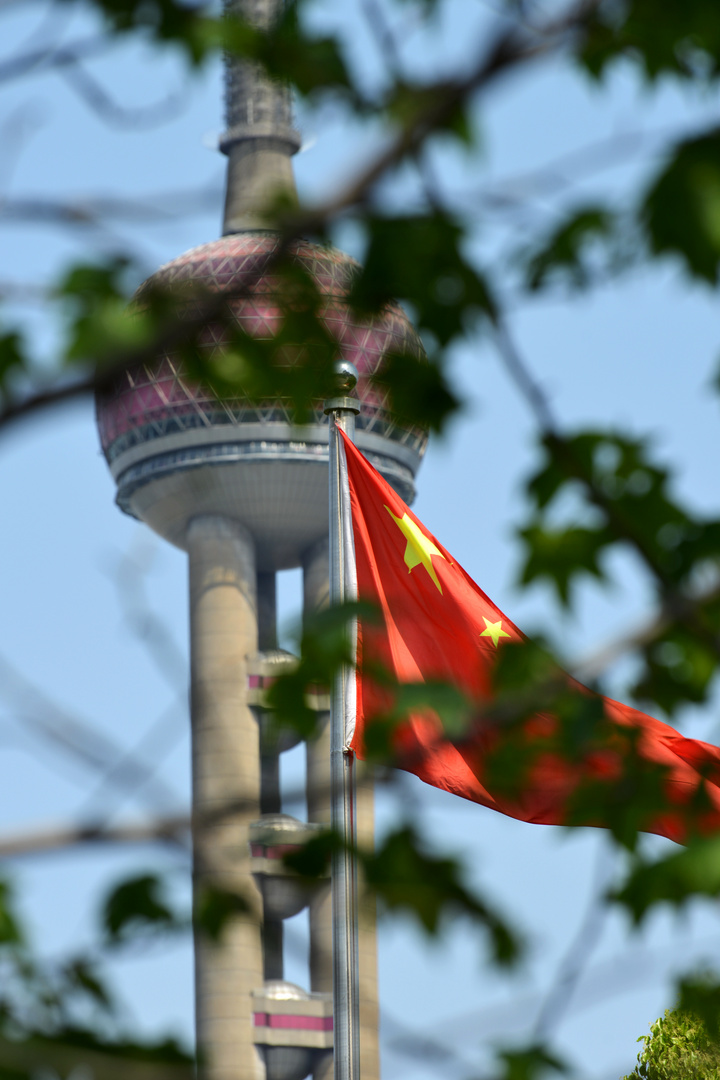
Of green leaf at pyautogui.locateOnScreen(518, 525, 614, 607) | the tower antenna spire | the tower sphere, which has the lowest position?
green leaf at pyautogui.locateOnScreen(518, 525, 614, 607)

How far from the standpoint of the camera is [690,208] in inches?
172

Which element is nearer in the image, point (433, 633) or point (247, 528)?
point (433, 633)

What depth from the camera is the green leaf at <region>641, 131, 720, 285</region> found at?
436cm

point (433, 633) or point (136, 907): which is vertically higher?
point (433, 633)

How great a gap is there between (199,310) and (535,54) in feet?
3.79

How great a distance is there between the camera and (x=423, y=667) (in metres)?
14.1

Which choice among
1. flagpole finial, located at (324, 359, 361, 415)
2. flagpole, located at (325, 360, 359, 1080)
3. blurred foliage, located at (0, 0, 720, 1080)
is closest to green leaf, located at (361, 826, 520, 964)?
blurred foliage, located at (0, 0, 720, 1080)

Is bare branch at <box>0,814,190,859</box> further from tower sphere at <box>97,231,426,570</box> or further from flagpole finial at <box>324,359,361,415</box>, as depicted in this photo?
tower sphere at <box>97,231,426,570</box>

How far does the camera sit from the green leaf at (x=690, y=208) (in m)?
4.36

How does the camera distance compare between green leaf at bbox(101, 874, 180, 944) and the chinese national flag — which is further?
the chinese national flag

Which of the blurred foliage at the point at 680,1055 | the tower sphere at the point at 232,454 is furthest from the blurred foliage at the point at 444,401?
the tower sphere at the point at 232,454

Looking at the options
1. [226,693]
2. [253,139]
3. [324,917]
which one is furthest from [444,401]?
[253,139]

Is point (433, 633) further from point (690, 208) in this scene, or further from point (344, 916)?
point (690, 208)

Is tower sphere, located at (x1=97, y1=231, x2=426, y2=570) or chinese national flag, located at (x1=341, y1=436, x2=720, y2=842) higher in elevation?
tower sphere, located at (x1=97, y1=231, x2=426, y2=570)
